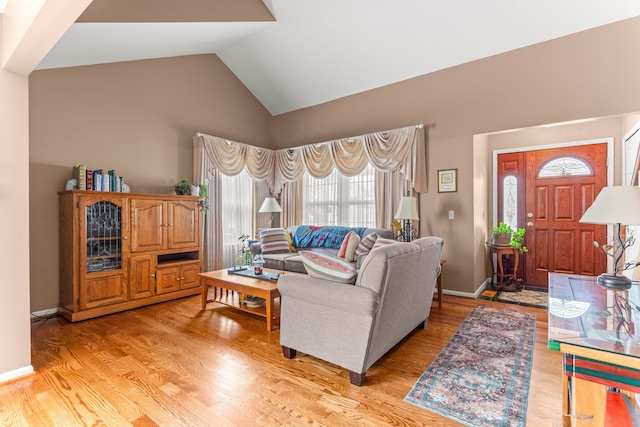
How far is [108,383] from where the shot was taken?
2143mm

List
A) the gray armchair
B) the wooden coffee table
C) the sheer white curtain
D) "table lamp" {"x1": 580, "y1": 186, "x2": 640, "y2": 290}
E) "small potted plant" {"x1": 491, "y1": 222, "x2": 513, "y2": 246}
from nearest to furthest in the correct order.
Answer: "table lamp" {"x1": 580, "y1": 186, "x2": 640, "y2": 290} → the gray armchair → the wooden coffee table → "small potted plant" {"x1": 491, "y1": 222, "x2": 513, "y2": 246} → the sheer white curtain

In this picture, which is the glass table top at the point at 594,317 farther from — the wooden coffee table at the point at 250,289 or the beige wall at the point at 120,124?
the beige wall at the point at 120,124

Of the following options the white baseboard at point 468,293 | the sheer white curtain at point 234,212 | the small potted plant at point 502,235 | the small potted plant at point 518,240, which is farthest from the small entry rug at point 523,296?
the sheer white curtain at point 234,212

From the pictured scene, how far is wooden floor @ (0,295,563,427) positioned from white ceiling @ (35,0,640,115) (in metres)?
2.84

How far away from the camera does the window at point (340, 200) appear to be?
5.18 metres

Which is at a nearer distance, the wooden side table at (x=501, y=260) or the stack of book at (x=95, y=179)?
the stack of book at (x=95, y=179)

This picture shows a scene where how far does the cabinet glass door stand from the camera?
3477 millimetres

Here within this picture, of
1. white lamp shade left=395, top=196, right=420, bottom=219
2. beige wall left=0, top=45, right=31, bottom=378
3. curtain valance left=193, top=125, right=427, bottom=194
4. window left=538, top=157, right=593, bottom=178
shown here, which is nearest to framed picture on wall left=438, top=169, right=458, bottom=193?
curtain valance left=193, top=125, right=427, bottom=194

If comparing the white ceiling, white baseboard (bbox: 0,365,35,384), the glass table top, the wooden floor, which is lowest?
the wooden floor

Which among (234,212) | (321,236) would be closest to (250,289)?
(321,236)

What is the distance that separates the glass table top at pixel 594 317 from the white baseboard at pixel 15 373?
317 cm

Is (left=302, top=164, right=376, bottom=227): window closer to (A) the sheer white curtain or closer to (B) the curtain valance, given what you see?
(B) the curtain valance

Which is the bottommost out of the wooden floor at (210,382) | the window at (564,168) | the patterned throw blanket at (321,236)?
the wooden floor at (210,382)

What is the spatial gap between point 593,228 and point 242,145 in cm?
537
